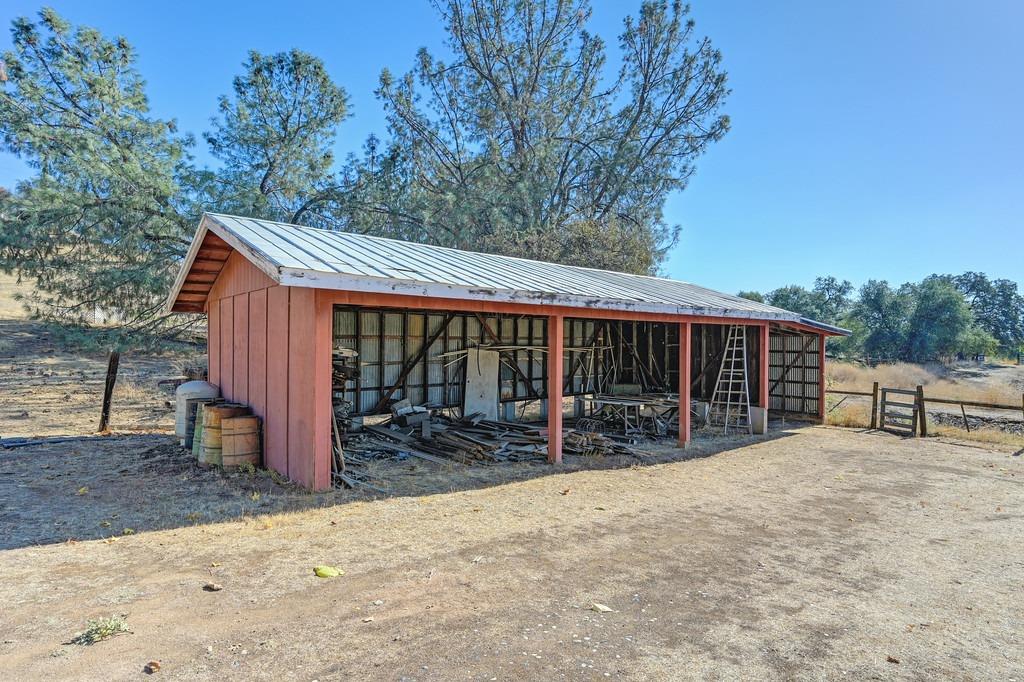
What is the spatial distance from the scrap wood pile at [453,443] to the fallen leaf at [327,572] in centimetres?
315

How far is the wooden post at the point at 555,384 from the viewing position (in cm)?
879

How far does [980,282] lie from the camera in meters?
51.0

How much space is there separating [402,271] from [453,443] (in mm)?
3829

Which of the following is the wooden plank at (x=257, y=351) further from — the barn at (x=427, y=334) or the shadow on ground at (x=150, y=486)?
the shadow on ground at (x=150, y=486)

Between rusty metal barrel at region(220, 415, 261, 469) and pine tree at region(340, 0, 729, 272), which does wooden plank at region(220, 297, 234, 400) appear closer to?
rusty metal barrel at region(220, 415, 261, 469)

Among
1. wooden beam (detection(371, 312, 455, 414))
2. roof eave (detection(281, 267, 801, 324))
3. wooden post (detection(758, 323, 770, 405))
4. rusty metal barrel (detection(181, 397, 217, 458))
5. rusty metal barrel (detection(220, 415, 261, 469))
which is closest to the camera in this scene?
roof eave (detection(281, 267, 801, 324))

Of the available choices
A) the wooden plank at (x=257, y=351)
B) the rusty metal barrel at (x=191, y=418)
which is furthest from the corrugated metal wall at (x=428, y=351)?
the rusty metal barrel at (x=191, y=418)

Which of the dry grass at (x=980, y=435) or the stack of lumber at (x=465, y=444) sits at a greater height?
the stack of lumber at (x=465, y=444)

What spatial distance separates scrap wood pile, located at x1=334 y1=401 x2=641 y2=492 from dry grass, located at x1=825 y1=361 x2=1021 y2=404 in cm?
1618

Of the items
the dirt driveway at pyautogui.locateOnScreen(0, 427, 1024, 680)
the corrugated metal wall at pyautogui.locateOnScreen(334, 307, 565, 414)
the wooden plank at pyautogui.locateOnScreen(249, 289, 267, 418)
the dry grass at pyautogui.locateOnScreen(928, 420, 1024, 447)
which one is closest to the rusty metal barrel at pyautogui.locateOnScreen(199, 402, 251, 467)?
the wooden plank at pyautogui.locateOnScreen(249, 289, 267, 418)

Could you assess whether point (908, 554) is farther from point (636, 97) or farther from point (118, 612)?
point (636, 97)

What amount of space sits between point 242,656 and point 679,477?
264 inches

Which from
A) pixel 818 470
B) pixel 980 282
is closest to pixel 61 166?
pixel 818 470

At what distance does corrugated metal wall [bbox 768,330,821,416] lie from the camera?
603 inches
